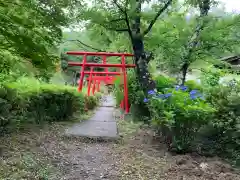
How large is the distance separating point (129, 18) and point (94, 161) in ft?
11.4

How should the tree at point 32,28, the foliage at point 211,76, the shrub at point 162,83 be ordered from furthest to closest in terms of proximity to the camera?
1. the foliage at point 211,76
2. the shrub at point 162,83
3. the tree at point 32,28

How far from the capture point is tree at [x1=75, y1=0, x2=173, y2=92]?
616 centimetres

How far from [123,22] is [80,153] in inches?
129

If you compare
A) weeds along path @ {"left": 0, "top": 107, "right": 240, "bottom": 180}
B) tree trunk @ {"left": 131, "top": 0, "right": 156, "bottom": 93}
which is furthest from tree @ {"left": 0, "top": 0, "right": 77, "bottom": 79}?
tree trunk @ {"left": 131, "top": 0, "right": 156, "bottom": 93}

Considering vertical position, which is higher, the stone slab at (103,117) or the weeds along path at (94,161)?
the stone slab at (103,117)

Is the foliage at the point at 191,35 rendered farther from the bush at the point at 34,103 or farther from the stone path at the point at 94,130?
the bush at the point at 34,103

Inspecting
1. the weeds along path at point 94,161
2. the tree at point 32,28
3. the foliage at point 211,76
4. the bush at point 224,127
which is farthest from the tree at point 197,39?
the tree at point 32,28

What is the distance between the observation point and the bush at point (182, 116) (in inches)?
175

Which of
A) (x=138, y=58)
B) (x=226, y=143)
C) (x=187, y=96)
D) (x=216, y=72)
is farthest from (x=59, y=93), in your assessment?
(x=216, y=72)

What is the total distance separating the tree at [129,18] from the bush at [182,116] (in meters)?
1.60

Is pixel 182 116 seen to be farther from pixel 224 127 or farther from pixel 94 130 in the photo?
pixel 94 130

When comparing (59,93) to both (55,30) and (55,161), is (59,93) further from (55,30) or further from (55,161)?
(55,30)

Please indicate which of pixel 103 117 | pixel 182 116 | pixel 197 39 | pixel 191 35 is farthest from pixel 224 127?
pixel 103 117

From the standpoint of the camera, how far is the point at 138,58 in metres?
6.46
